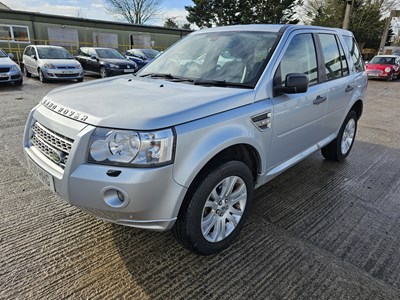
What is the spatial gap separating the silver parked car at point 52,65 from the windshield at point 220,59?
9.68m

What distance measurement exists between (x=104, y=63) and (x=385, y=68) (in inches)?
640

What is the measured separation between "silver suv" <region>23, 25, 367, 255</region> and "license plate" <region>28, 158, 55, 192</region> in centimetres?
1

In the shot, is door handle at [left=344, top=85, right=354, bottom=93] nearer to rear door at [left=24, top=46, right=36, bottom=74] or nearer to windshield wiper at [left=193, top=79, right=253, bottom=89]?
windshield wiper at [left=193, top=79, right=253, bottom=89]

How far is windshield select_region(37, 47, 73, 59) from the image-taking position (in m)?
12.2

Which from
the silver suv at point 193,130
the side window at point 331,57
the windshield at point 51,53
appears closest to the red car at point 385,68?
the side window at point 331,57

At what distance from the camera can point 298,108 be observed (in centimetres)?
292

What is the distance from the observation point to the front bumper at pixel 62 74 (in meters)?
11.5

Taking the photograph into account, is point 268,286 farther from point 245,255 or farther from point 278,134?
point 278,134

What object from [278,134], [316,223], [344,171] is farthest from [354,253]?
[344,171]

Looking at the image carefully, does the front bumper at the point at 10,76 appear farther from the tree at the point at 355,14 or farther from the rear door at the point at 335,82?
the tree at the point at 355,14

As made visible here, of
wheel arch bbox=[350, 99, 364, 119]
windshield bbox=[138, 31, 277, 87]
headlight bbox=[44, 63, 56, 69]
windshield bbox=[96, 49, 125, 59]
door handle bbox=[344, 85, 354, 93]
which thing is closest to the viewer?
windshield bbox=[138, 31, 277, 87]

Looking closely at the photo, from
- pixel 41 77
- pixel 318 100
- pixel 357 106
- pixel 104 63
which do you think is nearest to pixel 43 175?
pixel 318 100

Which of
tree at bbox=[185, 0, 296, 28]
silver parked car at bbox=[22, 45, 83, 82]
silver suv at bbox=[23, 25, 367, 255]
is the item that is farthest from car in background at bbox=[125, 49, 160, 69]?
tree at bbox=[185, 0, 296, 28]

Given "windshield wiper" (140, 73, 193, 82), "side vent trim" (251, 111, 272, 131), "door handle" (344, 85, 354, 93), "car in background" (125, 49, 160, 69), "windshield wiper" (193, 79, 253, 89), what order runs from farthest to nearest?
"car in background" (125, 49, 160, 69), "door handle" (344, 85, 354, 93), "windshield wiper" (140, 73, 193, 82), "windshield wiper" (193, 79, 253, 89), "side vent trim" (251, 111, 272, 131)
